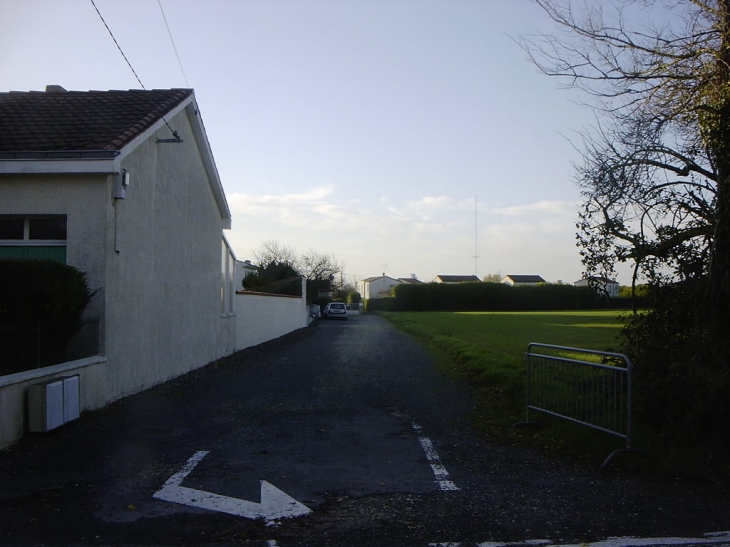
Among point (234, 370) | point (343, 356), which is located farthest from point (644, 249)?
point (343, 356)

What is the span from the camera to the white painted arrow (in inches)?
218

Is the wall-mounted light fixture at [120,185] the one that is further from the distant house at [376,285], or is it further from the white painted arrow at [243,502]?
the distant house at [376,285]

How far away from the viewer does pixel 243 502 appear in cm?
582

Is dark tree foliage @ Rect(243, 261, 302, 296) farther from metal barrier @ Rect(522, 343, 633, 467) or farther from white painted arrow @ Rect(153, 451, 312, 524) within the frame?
white painted arrow @ Rect(153, 451, 312, 524)

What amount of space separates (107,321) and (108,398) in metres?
1.18

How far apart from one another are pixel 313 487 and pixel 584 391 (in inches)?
141

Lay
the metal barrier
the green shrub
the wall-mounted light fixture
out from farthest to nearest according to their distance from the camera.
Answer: the green shrub, the wall-mounted light fixture, the metal barrier

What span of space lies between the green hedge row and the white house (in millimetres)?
71932

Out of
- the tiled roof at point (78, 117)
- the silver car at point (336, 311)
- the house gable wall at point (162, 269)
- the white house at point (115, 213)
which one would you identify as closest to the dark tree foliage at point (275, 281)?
the silver car at point (336, 311)

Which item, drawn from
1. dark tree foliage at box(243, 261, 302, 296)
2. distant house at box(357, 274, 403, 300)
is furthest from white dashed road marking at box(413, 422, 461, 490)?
distant house at box(357, 274, 403, 300)

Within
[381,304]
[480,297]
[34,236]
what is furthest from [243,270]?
[34,236]

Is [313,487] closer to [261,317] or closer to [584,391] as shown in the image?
[584,391]

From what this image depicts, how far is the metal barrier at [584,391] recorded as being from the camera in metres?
7.48

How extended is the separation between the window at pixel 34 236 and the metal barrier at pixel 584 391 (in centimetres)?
740
